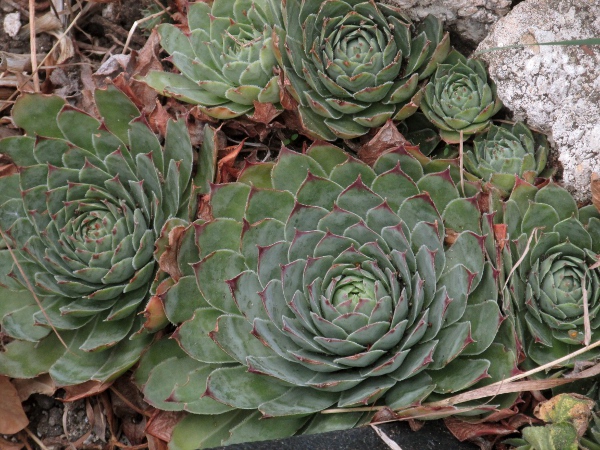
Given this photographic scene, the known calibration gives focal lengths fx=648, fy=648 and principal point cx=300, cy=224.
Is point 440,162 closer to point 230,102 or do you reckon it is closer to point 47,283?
point 230,102

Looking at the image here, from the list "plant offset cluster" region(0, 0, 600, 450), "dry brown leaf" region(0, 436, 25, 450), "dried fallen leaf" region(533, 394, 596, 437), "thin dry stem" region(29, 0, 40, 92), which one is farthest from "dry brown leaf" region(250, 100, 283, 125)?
"dry brown leaf" region(0, 436, 25, 450)

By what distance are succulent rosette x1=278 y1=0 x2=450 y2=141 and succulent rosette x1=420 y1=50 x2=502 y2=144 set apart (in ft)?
0.19

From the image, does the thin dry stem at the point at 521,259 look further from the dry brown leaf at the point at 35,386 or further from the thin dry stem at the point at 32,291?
the dry brown leaf at the point at 35,386

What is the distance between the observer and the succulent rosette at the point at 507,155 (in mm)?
2344

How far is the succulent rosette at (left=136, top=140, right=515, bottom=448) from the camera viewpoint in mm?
1949

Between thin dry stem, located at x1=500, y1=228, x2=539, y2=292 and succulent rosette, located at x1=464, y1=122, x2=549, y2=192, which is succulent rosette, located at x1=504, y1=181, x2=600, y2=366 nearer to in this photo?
thin dry stem, located at x1=500, y1=228, x2=539, y2=292

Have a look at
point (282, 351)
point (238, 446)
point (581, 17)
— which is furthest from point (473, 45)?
point (238, 446)

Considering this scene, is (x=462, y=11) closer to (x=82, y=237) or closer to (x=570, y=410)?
(x=570, y=410)

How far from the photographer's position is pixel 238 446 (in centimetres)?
197

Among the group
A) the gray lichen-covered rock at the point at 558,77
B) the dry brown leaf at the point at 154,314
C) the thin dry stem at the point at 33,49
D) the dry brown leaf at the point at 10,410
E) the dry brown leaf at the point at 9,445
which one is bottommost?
the dry brown leaf at the point at 9,445

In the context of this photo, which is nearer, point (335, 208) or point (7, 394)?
point (335, 208)

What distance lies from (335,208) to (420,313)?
0.42 metres

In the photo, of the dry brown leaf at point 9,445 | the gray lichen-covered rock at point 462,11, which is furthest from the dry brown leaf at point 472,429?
the dry brown leaf at point 9,445

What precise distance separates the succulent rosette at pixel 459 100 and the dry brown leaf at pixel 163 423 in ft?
4.65
